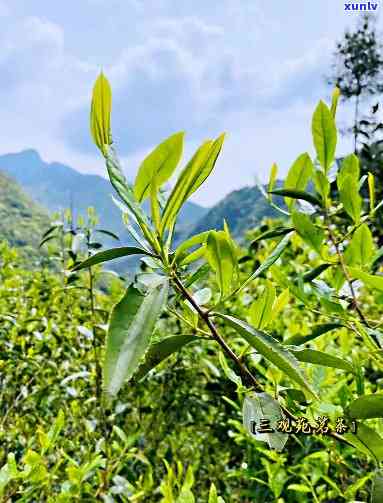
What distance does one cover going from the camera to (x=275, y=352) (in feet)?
1.33

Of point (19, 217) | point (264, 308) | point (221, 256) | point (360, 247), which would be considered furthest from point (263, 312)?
point (19, 217)

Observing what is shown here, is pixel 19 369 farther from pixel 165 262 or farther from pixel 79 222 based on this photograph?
pixel 165 262

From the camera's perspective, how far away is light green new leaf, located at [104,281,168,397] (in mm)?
345

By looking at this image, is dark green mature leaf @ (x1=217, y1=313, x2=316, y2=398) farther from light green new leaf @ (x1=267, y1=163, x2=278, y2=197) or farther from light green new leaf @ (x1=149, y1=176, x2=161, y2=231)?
light green new leaf @ (x1=267, y1=163, x2=278, y2=197)

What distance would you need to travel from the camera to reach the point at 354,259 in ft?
2.42

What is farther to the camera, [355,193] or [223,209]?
[223,209]

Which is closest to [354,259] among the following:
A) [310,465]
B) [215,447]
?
[310,465]

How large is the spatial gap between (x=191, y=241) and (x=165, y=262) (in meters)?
0.06

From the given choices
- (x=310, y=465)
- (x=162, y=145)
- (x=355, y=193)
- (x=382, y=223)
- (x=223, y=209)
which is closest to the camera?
(x=162, y=145)

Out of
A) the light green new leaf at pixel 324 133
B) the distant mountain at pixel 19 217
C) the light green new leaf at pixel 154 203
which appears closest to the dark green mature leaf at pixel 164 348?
the light green new leaf at pixel 154 203

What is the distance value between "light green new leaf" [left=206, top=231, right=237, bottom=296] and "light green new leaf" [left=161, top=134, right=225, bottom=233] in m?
0.05

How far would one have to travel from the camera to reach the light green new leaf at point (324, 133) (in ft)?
2.10

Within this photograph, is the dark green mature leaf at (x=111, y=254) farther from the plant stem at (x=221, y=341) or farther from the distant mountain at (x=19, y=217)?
the distant mountain at (x=19, y=217)

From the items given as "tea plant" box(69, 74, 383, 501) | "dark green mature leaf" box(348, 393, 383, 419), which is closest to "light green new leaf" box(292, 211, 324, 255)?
"tea plant" box(69, 74, 383, 501)
